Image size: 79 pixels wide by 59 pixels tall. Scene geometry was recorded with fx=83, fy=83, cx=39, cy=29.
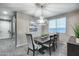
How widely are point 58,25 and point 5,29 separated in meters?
1.25

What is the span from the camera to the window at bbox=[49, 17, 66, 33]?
1.88 m

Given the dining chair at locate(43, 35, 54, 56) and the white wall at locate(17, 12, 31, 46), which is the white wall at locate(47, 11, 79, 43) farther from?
the white wall at locate(17, 12, 31, 46)

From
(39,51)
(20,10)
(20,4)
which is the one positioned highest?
(20,4)

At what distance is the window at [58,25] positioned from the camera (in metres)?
1.88

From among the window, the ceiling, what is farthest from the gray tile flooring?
the ceiling

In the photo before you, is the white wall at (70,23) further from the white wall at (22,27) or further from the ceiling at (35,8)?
the white wall at (22,27)

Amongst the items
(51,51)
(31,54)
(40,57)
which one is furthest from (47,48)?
(31,54)

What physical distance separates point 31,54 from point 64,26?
99 cm

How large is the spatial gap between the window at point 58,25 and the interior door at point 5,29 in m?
0.98

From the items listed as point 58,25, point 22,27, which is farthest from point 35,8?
point 58,25

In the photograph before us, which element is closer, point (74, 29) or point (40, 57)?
point (74, 29)

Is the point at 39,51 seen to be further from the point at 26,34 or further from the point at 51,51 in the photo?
the point at 26,34

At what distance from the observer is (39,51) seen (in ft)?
6.33

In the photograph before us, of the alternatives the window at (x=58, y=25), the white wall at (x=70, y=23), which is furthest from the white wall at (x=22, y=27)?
the white wall at (x=70, y=23)
